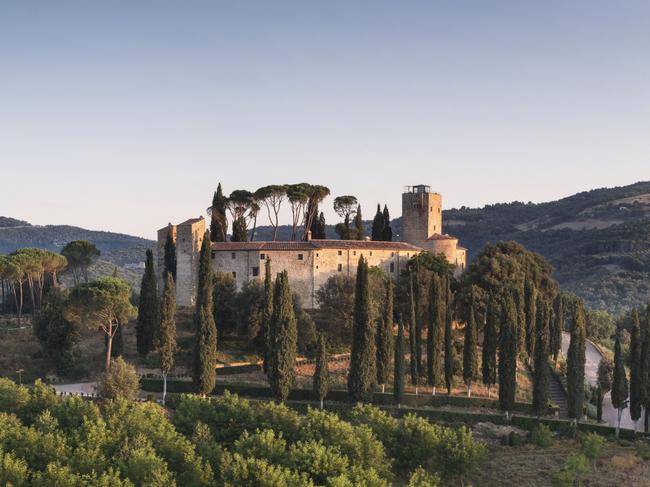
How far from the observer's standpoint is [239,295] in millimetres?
52375

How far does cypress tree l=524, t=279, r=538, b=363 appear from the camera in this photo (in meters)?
49.8

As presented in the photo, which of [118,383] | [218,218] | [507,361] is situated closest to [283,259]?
[218,218]

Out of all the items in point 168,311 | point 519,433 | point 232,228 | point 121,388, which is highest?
point 232,228

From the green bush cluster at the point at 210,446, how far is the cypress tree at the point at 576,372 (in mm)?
10738

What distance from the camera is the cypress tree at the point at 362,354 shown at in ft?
133

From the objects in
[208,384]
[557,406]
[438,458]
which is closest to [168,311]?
[208,384]

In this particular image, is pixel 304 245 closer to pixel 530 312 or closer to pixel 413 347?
pixel 413 347

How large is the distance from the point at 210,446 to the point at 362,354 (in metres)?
13.0

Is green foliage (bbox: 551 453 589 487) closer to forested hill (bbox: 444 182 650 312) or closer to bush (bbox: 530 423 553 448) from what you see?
bush (bbox: 530 423 553 448)

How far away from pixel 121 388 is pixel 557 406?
2673 cm

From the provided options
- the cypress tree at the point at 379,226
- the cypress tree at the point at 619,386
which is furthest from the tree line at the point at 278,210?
the cypress tree at the point at 619,386

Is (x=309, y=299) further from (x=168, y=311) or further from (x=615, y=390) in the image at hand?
(x=615, y=390)

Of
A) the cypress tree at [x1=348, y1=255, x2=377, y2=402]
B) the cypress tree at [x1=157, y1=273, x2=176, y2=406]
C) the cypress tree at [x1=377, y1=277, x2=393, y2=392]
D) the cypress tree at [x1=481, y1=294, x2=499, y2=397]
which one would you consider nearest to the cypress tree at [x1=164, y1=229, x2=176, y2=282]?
the cypress tree at [x1=157, y1=273, x2=176, y2=406]

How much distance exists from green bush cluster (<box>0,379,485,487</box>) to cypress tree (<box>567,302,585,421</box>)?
1074cm
